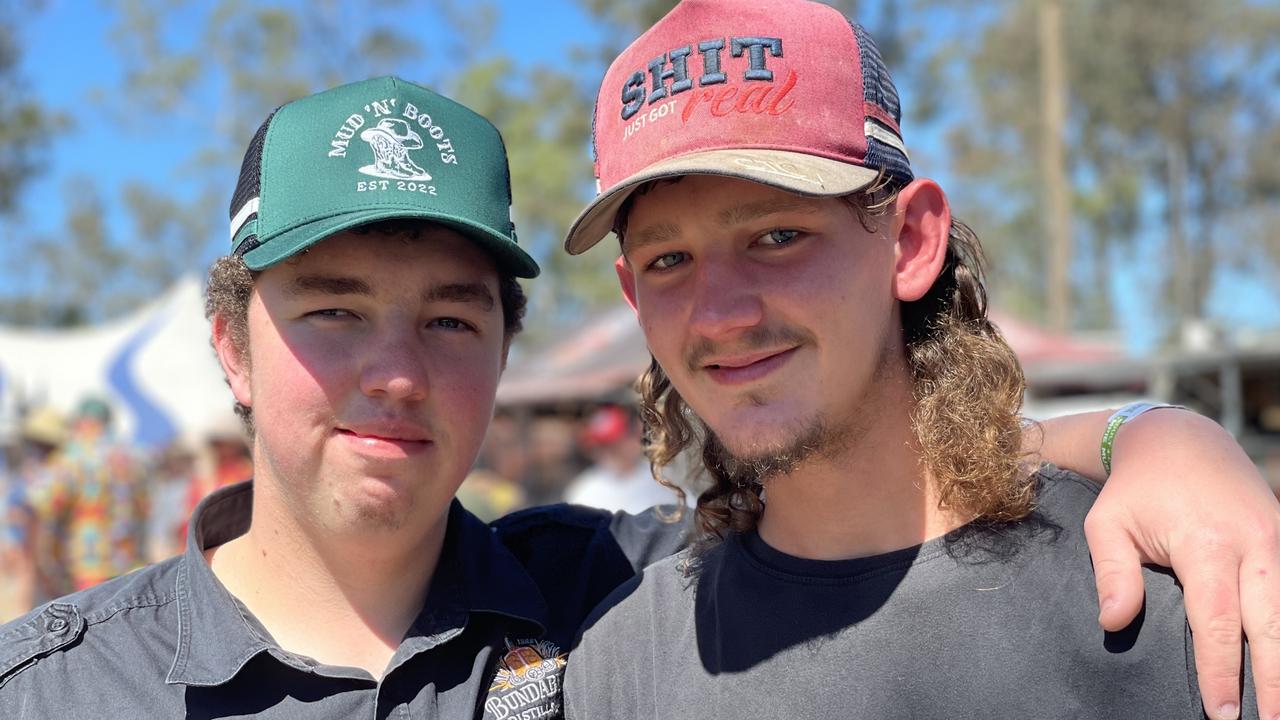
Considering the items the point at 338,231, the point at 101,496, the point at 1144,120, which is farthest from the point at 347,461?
the point at 1144,120

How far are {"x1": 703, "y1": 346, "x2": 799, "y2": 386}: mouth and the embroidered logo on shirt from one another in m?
0.72

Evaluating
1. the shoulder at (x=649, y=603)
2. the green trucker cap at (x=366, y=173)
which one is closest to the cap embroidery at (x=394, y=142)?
the green trucker cap at (x=366, y=173)

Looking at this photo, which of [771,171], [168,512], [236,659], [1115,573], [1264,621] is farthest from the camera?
[168,512]

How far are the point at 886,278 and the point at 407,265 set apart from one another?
91 centimetres

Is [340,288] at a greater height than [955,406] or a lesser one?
greater

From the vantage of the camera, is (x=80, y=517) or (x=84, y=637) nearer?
(x=84, y=637)

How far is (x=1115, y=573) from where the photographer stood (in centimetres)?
161

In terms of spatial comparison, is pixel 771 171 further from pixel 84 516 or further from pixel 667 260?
pixel 84 516

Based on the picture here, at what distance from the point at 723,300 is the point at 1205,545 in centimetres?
82

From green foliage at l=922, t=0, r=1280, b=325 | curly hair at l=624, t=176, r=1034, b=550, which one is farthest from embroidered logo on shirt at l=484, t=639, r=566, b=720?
green foliage at l=922, t=0, r=1280, b=325

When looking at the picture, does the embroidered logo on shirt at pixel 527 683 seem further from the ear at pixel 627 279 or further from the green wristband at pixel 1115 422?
the green wristband at pixel 1115 422

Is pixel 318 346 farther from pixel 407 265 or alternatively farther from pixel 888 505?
pixel 888 505

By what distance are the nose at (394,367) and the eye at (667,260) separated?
0.50m

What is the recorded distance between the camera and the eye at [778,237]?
6.04 feet
